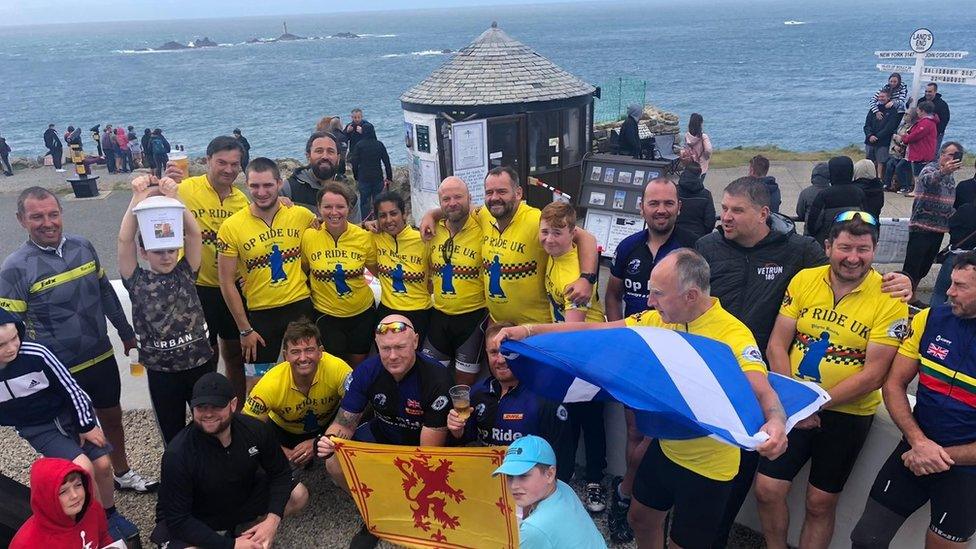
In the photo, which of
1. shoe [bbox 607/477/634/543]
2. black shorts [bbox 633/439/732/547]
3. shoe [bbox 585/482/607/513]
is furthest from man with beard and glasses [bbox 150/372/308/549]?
black shorts [bbox 633/439/732/547]

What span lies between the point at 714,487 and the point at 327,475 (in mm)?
3367

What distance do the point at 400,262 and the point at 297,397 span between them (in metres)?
1.40

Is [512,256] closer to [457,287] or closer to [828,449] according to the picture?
[457,287]

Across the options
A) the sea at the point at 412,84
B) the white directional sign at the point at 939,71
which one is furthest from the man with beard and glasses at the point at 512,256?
the sea at the point at 412,84

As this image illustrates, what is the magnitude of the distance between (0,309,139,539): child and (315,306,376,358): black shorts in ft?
6.22

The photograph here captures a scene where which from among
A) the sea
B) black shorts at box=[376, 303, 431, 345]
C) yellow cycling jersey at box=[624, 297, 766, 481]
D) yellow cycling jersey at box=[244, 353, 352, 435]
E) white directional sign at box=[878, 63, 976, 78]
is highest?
white directional sign at box=[878, 63, 976, 78]

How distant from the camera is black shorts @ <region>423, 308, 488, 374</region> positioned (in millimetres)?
5895

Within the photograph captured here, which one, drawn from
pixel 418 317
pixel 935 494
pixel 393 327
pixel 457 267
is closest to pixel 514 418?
pixel 393 327

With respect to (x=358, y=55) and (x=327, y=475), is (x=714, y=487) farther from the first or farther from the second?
(x=358, y=55)

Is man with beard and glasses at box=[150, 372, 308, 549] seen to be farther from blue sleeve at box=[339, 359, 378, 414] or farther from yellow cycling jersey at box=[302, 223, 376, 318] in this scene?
yellow cycling jersey at box=[302, 223, 376, 318]

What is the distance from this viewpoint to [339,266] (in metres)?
5.89

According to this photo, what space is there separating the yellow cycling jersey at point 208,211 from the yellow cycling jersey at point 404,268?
1361 mm

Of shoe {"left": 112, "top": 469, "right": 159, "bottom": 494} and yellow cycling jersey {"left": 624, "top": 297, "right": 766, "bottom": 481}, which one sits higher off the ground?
yellow cycling jersey {"left": 624, "top": 297, "right": 766, "bottom": 481}

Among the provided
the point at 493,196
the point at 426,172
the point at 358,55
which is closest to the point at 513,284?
the point at 493,196
